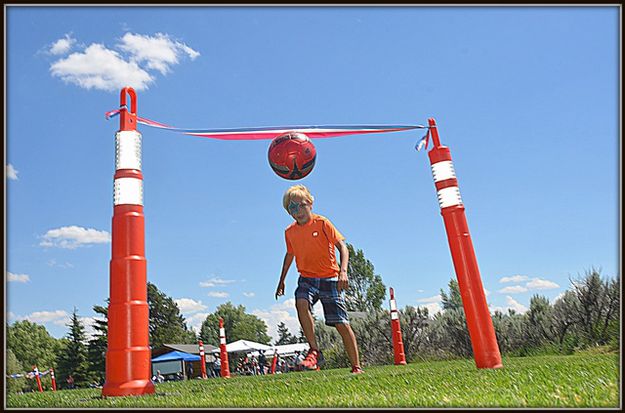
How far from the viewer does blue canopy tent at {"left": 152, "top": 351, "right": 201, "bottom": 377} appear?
3212 cm

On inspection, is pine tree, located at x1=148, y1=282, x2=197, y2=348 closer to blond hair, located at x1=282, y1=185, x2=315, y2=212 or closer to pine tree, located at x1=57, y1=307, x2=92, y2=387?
pine tree, located at x1=57, y1=307, x2=92, y2=387

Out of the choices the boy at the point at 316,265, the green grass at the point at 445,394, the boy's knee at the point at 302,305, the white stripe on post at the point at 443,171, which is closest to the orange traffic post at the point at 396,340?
the boy at the point at 316,265

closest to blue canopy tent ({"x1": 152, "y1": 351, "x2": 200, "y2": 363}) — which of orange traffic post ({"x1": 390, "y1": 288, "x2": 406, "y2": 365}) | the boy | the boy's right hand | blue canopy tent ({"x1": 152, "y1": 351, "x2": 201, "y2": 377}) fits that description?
blue canopy tent ({"x1": 152, "y1": 351, "x2": 201, "y2": 377})

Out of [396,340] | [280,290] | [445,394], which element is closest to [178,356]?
[396,340]

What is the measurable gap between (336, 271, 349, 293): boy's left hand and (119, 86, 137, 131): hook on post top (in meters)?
2.21

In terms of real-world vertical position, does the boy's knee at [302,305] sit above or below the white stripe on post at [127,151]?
below

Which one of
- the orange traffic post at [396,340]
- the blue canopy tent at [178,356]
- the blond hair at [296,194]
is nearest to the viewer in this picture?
the blond hair at [296,194]

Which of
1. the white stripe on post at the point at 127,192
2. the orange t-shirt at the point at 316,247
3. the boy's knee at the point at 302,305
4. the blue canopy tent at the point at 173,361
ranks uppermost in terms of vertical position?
the white stripe on post at the point at 127,192

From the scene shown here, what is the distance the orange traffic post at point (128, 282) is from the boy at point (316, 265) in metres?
1.75

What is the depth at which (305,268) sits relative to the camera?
564 centimetres

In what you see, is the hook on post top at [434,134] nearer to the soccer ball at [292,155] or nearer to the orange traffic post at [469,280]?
the orange traffic post at [469,280]

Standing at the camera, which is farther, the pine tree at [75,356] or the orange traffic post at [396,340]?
the pine tree at [75,356]

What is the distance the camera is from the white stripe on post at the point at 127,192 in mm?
4227

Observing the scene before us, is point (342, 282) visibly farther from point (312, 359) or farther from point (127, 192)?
point (127, 192)
